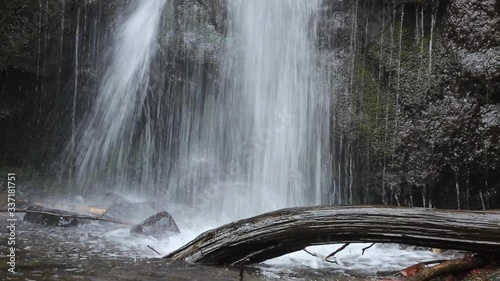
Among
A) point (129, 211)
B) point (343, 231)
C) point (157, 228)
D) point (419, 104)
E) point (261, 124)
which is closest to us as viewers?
point (343, 231)

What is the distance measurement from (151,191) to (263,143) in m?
2.44

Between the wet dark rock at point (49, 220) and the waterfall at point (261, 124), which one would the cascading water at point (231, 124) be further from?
the wet dark rock at point (49, 220)

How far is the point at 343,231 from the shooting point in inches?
160

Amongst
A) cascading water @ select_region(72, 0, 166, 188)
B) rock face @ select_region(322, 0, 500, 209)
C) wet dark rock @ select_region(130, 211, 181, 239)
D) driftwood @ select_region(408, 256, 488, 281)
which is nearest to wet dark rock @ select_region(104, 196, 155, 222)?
wet dark rock @ select_region(130, 211, 181, 239)

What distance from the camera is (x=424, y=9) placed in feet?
26.8

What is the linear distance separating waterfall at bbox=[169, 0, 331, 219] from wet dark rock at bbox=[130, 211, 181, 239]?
1914 mm

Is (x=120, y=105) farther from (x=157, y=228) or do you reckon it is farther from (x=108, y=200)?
(x=157, y=228)

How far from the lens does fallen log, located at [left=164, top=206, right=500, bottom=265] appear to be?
12.7ft

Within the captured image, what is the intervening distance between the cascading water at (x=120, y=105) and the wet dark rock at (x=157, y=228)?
3.45 metres

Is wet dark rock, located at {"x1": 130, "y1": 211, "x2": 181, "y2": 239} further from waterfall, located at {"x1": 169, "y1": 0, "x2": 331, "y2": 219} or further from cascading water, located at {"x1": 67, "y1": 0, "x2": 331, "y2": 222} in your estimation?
waterfall, located at {"x1": 169, "y1": 0, "x2": 331, "y2": 219}

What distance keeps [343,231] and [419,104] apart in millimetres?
4450

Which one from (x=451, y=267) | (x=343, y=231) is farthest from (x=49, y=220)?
(x=451, y=267)

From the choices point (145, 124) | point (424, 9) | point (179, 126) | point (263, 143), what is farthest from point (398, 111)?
point (145, 124)

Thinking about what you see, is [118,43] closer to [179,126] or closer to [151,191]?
[179,126]
